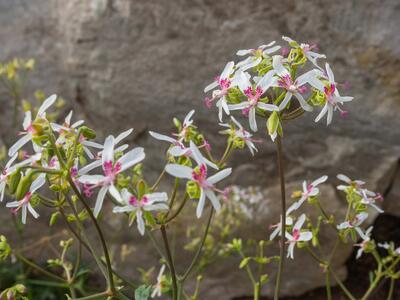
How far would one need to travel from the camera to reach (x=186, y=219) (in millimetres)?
2369

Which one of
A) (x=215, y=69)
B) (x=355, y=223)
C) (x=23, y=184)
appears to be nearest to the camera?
(x=23, y=184)

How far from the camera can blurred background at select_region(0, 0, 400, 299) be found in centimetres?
207

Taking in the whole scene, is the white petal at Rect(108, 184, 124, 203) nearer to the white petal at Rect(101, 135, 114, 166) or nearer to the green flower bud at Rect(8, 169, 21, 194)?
the white petal at Rect(101, 135, 114, 166)

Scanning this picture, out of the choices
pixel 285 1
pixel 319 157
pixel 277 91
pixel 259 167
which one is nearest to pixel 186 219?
pixel 259 167

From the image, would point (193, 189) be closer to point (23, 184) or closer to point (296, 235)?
point (23, 184)

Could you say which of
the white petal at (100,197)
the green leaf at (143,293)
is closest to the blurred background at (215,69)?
the green leaf at (143,293)

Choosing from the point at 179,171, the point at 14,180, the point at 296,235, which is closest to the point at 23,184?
the point at 14,180

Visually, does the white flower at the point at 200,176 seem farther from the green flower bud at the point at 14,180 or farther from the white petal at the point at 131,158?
the green flower bud at the point at 14,180

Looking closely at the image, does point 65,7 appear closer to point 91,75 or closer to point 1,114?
point 91,75

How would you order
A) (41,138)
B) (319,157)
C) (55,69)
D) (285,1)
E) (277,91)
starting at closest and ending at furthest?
(41,138), (277,91), (285,1), (319,157), (55,69)

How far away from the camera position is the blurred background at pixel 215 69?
2068mm

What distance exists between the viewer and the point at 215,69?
2.19m

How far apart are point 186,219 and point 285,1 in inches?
37.1

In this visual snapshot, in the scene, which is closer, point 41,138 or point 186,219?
point 41,138
